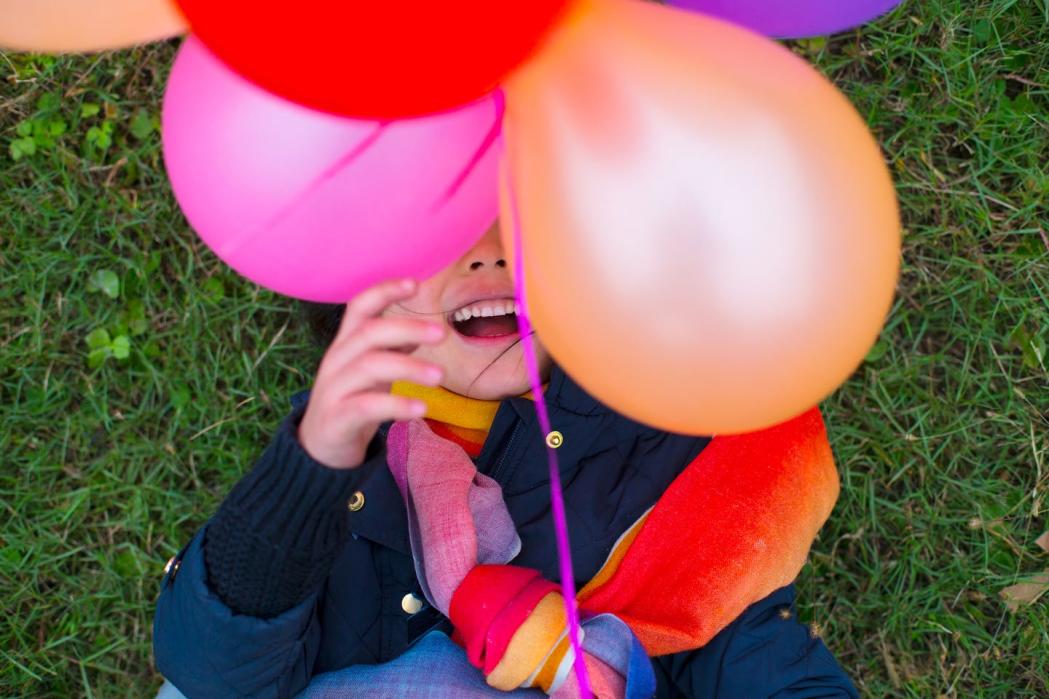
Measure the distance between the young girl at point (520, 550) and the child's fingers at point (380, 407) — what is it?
32cm

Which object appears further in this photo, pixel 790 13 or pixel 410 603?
pixel 410 603

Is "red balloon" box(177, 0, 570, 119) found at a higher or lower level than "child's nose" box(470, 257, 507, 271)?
higher

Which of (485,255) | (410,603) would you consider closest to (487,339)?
(485,255)

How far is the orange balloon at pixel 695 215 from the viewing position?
0.77m

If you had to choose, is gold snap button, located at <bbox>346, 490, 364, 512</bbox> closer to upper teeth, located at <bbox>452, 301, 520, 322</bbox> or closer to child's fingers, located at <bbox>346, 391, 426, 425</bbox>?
upper teeth, located at <bbox>452, 301, 520, 322</bbox>

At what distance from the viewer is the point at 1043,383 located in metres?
1.80

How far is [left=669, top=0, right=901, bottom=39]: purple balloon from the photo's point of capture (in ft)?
3.46

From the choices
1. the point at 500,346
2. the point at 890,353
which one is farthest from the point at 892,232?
the point at 890,353

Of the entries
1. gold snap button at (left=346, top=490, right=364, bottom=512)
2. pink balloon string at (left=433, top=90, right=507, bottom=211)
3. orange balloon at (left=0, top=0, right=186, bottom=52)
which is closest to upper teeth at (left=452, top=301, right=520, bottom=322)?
gold snap button at (left=346, top=490, right=364, bottom=512)

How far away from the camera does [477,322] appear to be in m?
1.44

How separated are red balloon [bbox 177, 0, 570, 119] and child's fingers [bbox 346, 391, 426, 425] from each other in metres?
0.27

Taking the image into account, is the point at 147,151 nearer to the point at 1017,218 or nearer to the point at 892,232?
the point at 892,232

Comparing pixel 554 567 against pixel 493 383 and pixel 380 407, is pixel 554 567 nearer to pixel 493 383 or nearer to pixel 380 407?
pixel 493 383

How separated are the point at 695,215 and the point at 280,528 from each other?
61 cm
